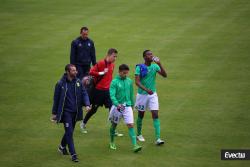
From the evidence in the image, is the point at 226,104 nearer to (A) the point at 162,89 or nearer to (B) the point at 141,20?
(A) the point at 162,89

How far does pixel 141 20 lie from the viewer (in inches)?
1237

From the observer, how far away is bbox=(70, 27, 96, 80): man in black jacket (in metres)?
18.2

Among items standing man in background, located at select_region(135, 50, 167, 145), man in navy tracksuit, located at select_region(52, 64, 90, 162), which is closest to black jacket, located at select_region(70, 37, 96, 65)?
standing man in background, located at select_region(135, 50, 167, 145)

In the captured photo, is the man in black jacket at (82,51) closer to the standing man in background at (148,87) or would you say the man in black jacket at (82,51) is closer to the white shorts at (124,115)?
the standing man in background at (148,87)

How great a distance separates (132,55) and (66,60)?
285cm

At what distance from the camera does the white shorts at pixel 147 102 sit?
15.8 metres

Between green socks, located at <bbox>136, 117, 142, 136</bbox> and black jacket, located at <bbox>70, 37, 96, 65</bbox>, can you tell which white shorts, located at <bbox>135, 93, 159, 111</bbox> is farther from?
black jacket, located at <bbox>70, 37, 96, 65</bbox>

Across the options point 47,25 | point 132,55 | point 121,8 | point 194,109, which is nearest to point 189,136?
point 194,109

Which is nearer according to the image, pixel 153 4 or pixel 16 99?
pixel 16 99

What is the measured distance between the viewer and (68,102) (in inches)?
567

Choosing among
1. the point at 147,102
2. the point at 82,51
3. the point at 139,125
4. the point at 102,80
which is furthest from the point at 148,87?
the point at 82,51

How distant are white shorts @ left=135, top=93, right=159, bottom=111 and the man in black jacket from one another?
2887mm

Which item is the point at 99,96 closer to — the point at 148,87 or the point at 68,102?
the point at 148,87

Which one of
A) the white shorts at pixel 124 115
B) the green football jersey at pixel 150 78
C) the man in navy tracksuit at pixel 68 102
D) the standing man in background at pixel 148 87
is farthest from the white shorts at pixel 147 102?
the man in navy tracksuit at pixel 68 102
